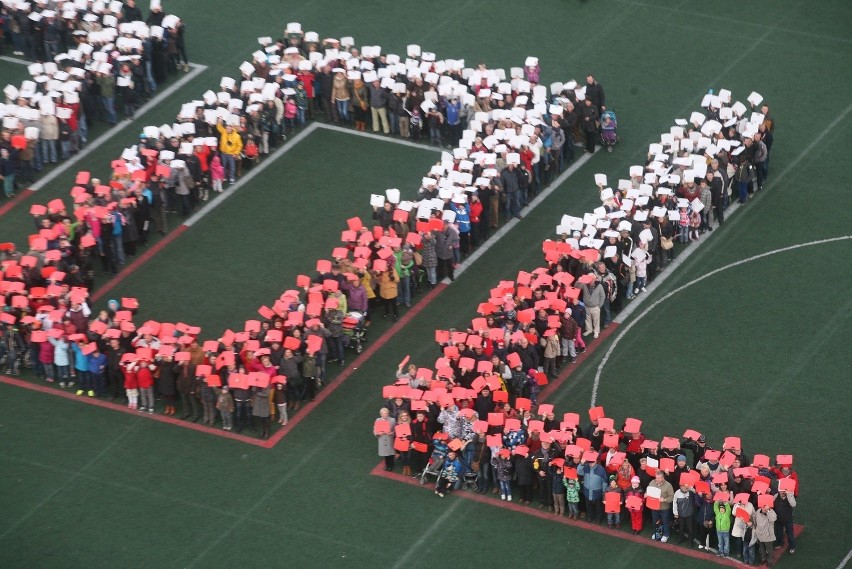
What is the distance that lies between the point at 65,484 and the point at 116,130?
1547cm

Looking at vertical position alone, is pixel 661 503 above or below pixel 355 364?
below

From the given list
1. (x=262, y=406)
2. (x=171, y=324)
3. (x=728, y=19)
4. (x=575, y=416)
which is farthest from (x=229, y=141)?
(x=728, y=19)

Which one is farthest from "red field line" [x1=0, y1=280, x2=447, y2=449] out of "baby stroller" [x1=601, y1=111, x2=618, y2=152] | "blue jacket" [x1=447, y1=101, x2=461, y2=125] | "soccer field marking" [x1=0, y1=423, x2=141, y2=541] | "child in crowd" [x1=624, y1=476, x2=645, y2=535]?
"baby stroller" [x1=601, y1=111, x2=618, y2=152]

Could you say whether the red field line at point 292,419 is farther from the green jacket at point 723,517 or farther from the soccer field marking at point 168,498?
the green jacket at point 723,517

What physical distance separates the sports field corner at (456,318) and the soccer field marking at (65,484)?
0.05 metres

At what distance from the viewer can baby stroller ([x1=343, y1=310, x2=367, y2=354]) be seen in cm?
4388

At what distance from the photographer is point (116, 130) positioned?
175ft

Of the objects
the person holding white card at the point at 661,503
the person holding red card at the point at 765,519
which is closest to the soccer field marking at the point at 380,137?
the person holding white card at the point at 661,503

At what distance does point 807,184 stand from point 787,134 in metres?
2.68

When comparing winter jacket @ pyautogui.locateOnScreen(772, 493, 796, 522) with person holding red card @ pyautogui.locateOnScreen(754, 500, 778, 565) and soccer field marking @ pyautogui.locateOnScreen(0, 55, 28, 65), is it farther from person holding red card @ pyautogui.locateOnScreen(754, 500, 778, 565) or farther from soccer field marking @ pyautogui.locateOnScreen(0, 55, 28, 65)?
soccer field marking @ pyautogui.locateOnScreen(0, 55, 28, 65)

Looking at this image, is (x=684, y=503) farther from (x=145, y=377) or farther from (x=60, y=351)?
(x=60, y=351)

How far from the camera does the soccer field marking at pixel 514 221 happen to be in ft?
156

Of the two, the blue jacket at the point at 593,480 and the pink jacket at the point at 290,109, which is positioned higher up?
the pink jacket at the point at 290,109

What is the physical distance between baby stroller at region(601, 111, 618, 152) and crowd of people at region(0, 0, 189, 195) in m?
12.9
